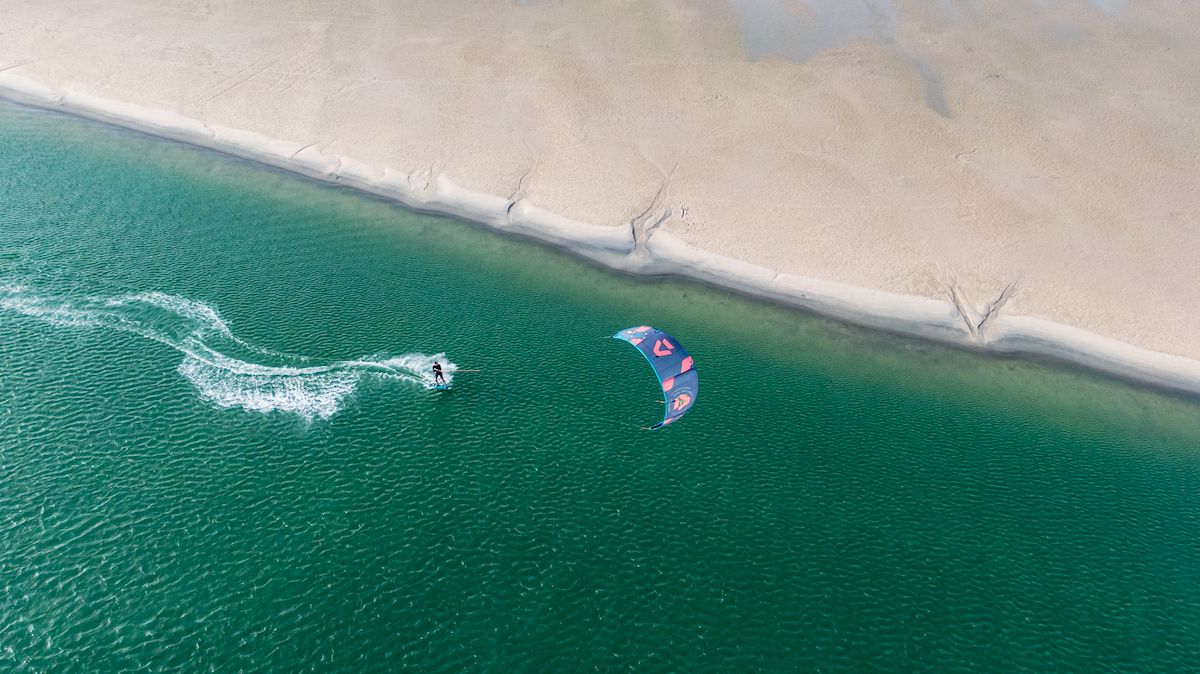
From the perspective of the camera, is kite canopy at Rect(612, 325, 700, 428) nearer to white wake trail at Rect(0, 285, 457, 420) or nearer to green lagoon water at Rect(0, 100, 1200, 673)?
green lagoon water at Rect(0, 100, 1200, 673)

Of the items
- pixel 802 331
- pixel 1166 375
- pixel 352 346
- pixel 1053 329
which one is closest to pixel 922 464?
pixel 802 331

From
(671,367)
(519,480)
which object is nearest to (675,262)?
(671,367)

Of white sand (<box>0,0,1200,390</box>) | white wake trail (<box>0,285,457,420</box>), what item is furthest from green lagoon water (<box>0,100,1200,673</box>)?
white sand (<box>0,0,1200,390</box>)

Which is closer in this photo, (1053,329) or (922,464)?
(922,464)

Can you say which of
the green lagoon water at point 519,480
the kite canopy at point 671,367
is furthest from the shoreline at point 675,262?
the kite canopy at point 671,367

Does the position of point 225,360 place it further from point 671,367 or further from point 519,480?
point 671,367

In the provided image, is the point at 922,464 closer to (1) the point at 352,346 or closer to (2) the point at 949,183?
(2) the point at 949,183
